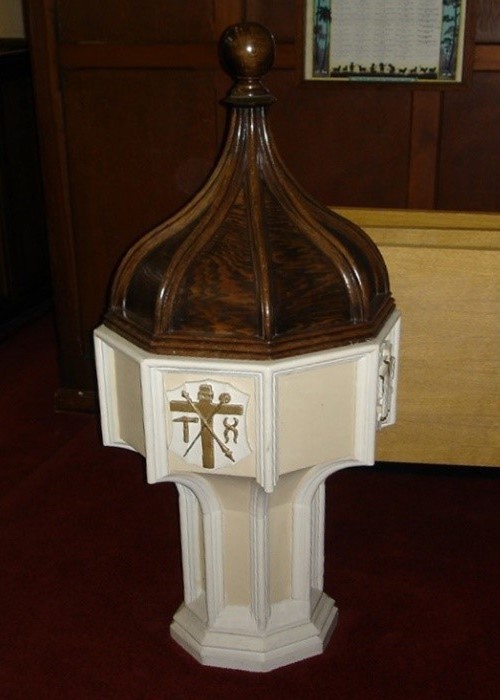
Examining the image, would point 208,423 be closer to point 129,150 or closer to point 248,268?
point 248,268

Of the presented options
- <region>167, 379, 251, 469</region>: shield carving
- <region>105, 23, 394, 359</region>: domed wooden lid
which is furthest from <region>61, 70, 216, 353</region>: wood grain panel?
<region>167, 379, 251, 469</region>: shield carving

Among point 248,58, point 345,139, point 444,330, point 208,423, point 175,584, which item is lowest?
point 175,584

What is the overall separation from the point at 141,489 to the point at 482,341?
1175mm

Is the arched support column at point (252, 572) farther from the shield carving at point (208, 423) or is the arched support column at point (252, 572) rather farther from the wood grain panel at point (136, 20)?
the wood grain panel at point (136, 20)

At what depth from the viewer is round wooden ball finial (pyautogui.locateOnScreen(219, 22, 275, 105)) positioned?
5.52ft

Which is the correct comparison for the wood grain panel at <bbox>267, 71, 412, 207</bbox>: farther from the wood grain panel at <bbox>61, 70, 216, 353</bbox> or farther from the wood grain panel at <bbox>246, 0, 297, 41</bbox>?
the wood grain panel at <bbox>61, 70, 216, 353</bbox>

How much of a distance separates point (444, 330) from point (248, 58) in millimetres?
1272

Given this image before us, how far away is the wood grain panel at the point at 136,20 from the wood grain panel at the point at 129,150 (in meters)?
0.12

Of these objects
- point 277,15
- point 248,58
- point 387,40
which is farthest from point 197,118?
point 248,58

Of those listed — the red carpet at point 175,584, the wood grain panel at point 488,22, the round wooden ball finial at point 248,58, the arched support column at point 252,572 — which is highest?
the wood grain panel at point 488,22

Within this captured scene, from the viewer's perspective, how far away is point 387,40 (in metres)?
2.80

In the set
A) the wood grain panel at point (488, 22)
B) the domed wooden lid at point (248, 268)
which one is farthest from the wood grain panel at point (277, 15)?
the domed wooden lid at point (248, 268)

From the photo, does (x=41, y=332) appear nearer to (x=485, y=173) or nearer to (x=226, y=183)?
(x=485, y=173)

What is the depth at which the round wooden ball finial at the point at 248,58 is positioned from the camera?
66.2 inches
